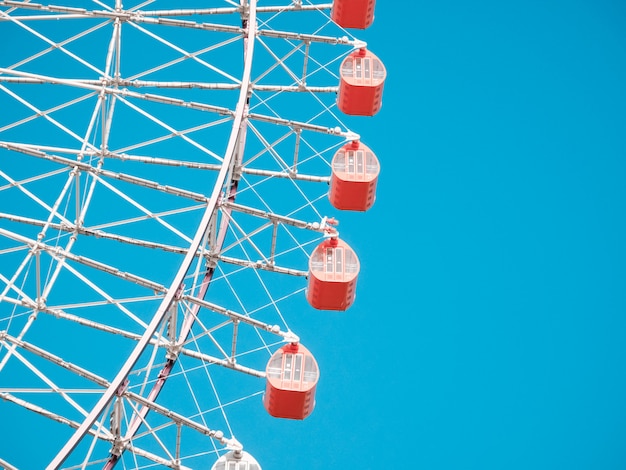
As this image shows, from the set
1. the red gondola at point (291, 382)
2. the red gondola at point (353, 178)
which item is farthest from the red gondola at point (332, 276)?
the red gondola at point (291, 382)

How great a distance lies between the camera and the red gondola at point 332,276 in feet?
70.0

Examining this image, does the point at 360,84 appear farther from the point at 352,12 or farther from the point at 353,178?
the point at 353,178

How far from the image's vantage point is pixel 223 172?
17.9m

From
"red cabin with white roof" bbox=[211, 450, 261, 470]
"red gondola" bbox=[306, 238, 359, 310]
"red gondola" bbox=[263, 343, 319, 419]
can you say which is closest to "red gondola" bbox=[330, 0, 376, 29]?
"red gondola" bbox=[306, 238, 359, 310]

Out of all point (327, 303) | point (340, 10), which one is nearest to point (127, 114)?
point (340, 10)

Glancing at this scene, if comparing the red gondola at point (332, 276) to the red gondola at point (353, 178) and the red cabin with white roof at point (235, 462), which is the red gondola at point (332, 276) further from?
the red cabin with white roof at point (235, 462)

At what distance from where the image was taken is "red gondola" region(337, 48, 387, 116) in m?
23.9

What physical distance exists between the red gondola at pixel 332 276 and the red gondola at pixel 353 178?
1.26 meters

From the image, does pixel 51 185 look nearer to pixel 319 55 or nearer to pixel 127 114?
pixel 127 114

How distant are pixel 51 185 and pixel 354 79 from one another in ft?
36.8

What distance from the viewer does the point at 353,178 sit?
22688 millimetres

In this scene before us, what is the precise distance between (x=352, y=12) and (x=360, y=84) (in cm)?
159

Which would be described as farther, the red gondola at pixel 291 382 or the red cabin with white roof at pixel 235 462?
the red gondola at pixel 291 382

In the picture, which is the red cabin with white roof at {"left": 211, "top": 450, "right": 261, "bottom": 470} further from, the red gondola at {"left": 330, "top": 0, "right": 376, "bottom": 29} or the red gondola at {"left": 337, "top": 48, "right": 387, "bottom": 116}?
the red gondola at {"left": 330, "top": 0, "right": 376, "bottom": 29}
